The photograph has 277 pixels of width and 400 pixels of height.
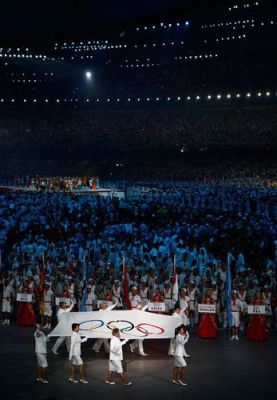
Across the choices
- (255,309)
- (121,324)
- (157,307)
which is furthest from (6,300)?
(255,309)

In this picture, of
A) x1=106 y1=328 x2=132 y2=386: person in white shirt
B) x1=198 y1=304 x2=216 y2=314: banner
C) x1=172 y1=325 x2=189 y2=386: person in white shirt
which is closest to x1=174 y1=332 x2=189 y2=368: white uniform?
x1=172 y1=325 x2=189 y2=386: person in white shirt

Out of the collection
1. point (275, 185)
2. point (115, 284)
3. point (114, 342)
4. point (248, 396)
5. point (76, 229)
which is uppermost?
point (275, 185)

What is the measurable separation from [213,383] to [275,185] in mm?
28778

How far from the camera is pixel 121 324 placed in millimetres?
10125

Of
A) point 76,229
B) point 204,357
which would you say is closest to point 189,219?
point 76,229

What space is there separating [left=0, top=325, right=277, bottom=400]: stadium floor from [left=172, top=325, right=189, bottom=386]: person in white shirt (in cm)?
15

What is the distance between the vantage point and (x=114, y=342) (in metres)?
8.85

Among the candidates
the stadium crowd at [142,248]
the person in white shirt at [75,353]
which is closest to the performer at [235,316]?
the stadium crowd at [142,248]

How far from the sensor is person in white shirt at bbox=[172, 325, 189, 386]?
8.98 metres

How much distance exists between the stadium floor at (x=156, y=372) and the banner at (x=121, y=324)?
1.78 feet

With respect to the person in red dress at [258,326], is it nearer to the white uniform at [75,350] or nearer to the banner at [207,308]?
the banner at [207,308]

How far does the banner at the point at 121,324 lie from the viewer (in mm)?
10109

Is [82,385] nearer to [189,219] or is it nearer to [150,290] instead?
[150,290]

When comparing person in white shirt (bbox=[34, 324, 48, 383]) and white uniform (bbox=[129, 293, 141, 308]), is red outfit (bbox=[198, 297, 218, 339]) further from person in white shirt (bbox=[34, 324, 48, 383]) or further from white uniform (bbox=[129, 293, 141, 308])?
person in white shirt (bbox=[34, 324, 48, 383])
